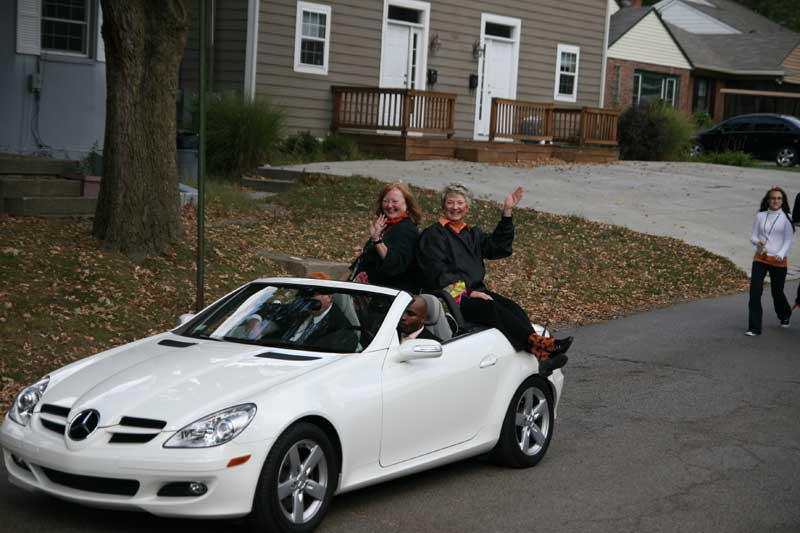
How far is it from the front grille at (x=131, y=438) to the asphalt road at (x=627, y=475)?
586 mm

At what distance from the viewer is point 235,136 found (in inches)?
877

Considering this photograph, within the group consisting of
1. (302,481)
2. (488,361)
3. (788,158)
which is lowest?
(302,481)

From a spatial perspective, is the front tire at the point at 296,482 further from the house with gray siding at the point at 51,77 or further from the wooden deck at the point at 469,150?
the wooden deck at the point at 469,150

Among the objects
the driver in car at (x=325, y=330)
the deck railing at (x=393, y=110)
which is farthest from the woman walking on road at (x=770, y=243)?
the deck railing at (x=393, y=110)

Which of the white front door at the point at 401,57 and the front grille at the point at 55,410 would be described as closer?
the front grille at the point at 55,410

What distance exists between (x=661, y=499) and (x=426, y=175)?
54.0 ft

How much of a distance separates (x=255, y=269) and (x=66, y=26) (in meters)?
7.60

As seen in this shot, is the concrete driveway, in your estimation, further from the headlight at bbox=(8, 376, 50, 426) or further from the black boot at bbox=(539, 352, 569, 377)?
the headlight at bbox=(8, 376, 50, 426)

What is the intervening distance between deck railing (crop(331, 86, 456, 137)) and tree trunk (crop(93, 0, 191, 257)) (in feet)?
45.2

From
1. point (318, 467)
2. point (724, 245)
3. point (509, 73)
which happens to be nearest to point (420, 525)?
point (318, 467)

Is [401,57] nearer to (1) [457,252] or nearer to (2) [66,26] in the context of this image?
(2) [66,26]

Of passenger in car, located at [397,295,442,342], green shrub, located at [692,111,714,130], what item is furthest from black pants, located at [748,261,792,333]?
green shrub, located at [692,111,714,130]

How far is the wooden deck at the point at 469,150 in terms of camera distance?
2567cm

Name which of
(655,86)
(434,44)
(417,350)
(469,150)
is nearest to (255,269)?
(417,350)
